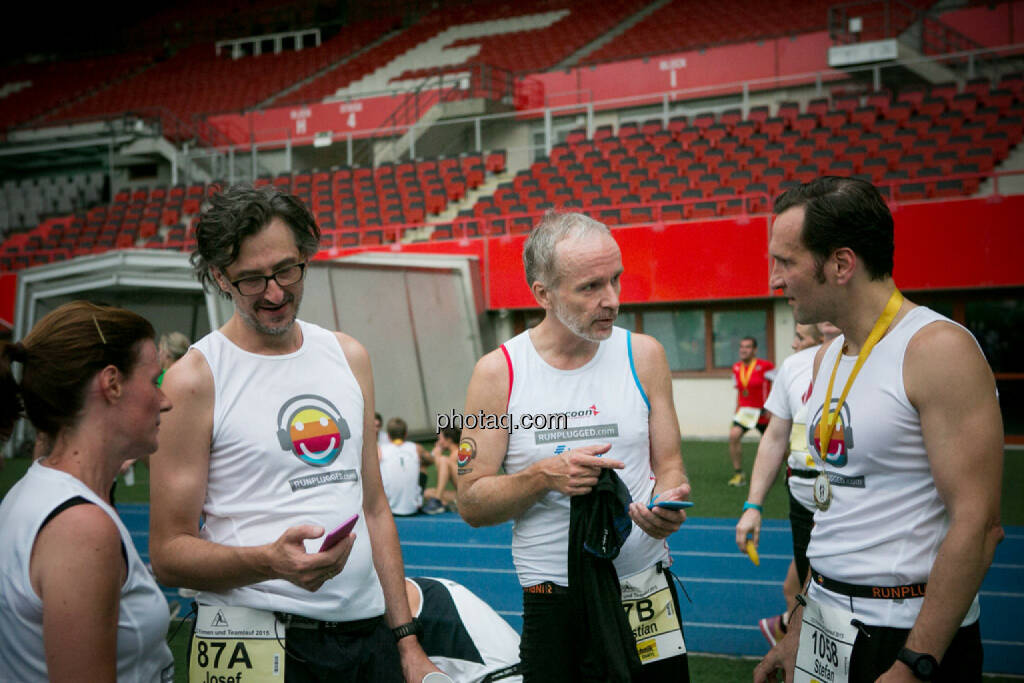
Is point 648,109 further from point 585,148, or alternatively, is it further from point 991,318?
point 991,318

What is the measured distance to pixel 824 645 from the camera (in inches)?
90.1

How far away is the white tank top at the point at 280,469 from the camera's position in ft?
7.06

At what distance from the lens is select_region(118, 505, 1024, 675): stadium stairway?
17.2 feet

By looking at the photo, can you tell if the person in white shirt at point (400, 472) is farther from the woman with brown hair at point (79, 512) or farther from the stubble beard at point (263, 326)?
the woman with brown hair at point (79, 512)

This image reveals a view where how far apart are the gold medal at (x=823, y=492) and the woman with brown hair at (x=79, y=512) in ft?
5.46

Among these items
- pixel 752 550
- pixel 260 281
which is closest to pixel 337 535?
pixel 260 281

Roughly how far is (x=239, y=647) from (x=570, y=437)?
3.43ft

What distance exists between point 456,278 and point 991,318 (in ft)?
30.6

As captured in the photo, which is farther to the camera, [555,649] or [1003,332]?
[1003,332]

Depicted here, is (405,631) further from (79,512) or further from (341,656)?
(79,512)

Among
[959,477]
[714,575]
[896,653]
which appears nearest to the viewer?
[959,477]

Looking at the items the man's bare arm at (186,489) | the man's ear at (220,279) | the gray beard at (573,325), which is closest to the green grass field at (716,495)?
the gray beard at (573,325)

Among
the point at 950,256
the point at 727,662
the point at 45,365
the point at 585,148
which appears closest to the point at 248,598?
the point at 45,365

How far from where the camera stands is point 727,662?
4.89m
